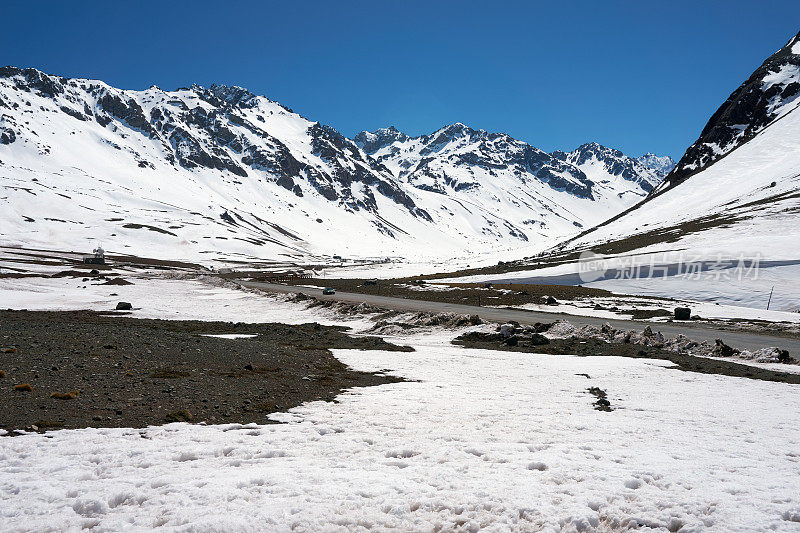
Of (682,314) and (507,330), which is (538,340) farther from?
(682,314)

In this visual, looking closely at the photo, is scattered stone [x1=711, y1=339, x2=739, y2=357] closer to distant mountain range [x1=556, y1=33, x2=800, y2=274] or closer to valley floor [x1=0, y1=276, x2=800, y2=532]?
valley floor [x1=0, y1=276, x2=800, y2=532]

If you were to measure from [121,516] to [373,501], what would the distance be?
3612 millimetres

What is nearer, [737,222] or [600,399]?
[600,399]

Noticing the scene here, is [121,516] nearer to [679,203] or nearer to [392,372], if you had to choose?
[392,372]

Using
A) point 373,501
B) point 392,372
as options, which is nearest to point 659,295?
point 392,372

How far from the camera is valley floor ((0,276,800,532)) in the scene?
21.9ft

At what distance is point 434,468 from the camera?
28.1 feet

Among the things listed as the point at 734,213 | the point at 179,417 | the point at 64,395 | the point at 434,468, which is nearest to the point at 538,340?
the point at 434,468

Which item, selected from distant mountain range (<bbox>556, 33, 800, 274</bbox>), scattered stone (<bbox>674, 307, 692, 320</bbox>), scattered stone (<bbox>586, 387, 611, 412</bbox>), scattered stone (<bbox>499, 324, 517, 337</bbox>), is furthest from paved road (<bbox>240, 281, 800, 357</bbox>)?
distant mountain range (<bbox>556, 33, 800, 274</bbox>)

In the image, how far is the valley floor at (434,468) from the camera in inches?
263

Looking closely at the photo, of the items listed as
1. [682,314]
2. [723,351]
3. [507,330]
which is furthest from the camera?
[682,314]

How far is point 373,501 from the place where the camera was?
7.14 m

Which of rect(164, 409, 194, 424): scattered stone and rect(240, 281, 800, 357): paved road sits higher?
rect(164, 409, 194, 424): scattered stone

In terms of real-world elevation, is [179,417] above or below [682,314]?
below
